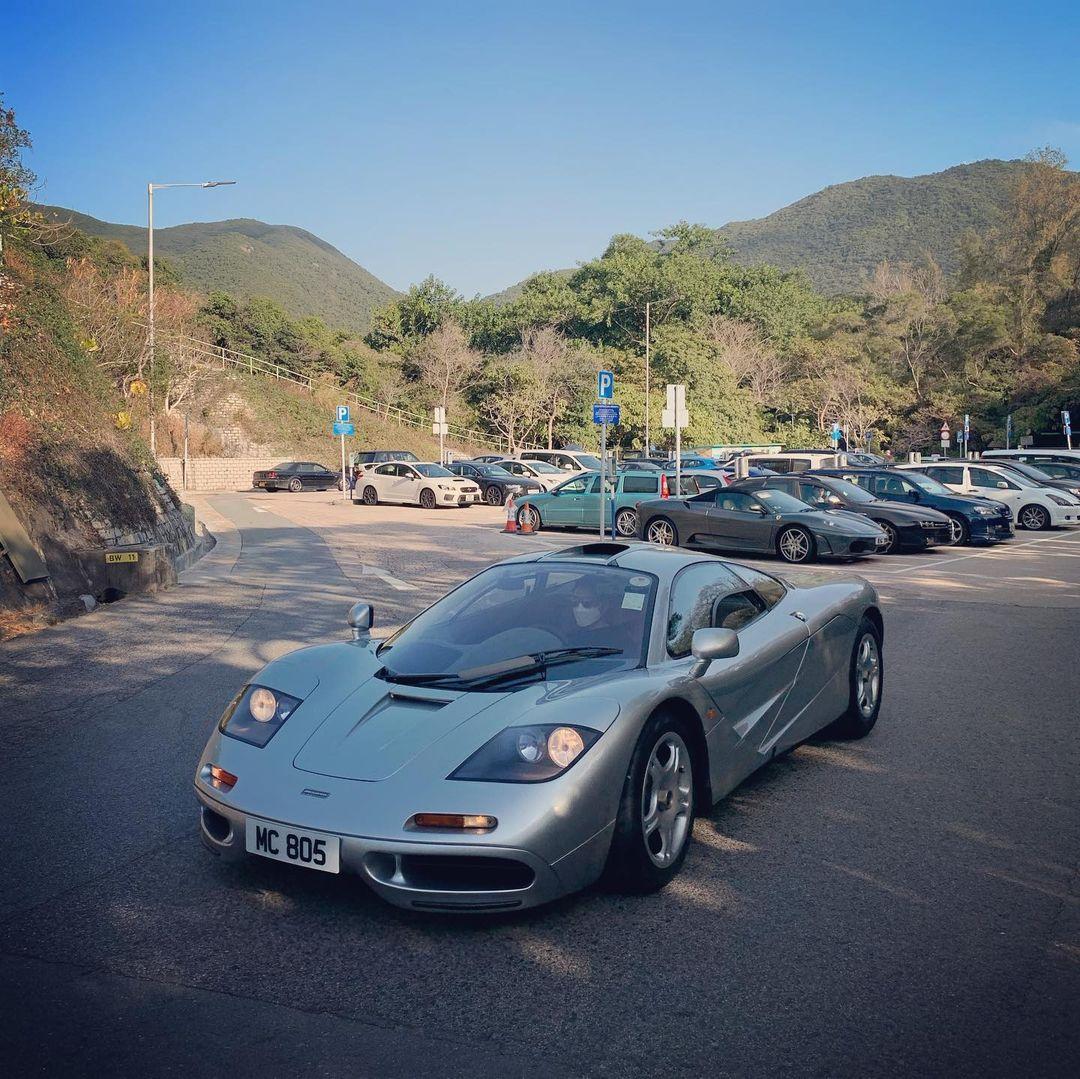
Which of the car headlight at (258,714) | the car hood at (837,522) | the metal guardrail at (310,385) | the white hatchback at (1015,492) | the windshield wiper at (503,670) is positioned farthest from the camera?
the metal guardrail at (310,385)

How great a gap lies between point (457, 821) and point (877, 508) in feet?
58.1

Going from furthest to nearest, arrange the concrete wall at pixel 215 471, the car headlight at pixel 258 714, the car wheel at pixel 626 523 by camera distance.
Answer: the concrete wall at pixel 215 471
the car wheel at pixel 626 523
the car headlight at pixel 258 714

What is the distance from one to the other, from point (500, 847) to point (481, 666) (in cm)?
117

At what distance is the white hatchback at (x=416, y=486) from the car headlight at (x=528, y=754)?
3126 centimetres

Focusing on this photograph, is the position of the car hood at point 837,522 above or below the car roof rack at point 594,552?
below

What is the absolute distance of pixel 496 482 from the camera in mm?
37062

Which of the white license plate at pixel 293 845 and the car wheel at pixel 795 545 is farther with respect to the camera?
the car wheel at pixel 795 545

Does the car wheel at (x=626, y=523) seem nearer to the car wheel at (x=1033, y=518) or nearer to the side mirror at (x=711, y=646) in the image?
the car wheel at (x=1033, y=518)

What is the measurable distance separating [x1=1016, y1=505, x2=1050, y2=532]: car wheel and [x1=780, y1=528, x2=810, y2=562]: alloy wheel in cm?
1053

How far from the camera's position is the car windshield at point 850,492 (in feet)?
67.9

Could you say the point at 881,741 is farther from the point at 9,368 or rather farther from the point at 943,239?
the point at 943,239

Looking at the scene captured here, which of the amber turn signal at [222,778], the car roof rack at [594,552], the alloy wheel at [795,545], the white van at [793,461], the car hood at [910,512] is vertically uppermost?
the white van at [793,461]

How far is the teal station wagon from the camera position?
959 inches

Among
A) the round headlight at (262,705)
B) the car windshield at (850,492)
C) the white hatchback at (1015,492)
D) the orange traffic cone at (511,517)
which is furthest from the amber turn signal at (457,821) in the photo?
the white hatchback at (1015,492)
